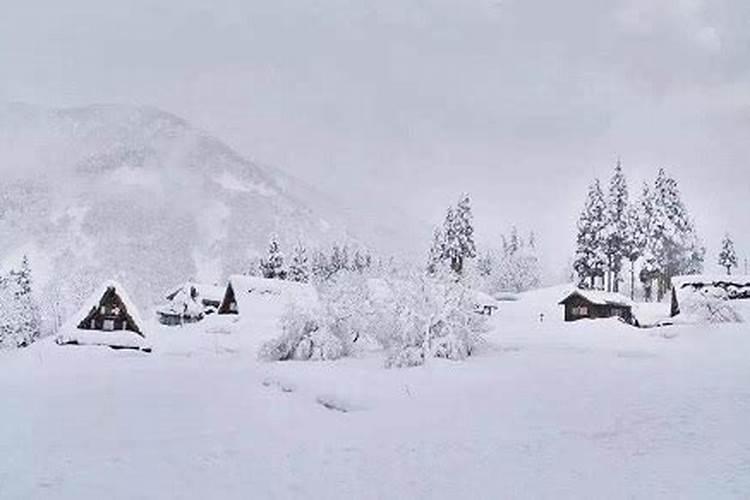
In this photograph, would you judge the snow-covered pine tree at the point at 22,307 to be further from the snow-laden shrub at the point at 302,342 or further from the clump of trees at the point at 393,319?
the clump of trees at the point at 393,319

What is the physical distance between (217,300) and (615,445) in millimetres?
60622

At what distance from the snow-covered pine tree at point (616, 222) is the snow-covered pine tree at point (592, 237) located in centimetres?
58

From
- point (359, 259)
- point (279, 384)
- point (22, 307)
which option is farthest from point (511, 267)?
point (279, 384)

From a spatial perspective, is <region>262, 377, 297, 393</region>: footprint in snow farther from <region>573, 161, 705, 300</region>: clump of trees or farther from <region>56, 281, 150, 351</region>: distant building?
<region>573, 161, 705, 300</region>: clump of trees

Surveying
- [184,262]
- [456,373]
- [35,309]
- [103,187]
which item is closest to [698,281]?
[456,373]

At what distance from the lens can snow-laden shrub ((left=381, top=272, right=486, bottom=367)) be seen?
32.5m

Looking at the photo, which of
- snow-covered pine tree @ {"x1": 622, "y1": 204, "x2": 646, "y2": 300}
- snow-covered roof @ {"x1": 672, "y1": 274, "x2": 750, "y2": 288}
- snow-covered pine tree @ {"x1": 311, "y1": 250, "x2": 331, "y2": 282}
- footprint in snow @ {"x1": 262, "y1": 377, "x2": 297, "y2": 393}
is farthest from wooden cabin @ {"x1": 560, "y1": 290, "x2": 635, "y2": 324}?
footprint in snow @ {"x1": 262, "y1": 377, "x2": 297, "y2": 393}

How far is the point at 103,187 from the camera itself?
108 meters

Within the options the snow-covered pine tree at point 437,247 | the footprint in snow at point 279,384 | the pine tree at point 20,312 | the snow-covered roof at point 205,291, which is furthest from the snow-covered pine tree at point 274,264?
the footprint in snow at point 279,384

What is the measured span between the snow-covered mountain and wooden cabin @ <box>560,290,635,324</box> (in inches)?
632

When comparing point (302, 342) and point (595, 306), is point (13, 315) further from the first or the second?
point (595, 306)

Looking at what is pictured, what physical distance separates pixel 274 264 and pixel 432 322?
4504 cm

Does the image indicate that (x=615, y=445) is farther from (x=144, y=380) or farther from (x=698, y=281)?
(x=698, y=281)

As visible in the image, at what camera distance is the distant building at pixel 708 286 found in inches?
2080
